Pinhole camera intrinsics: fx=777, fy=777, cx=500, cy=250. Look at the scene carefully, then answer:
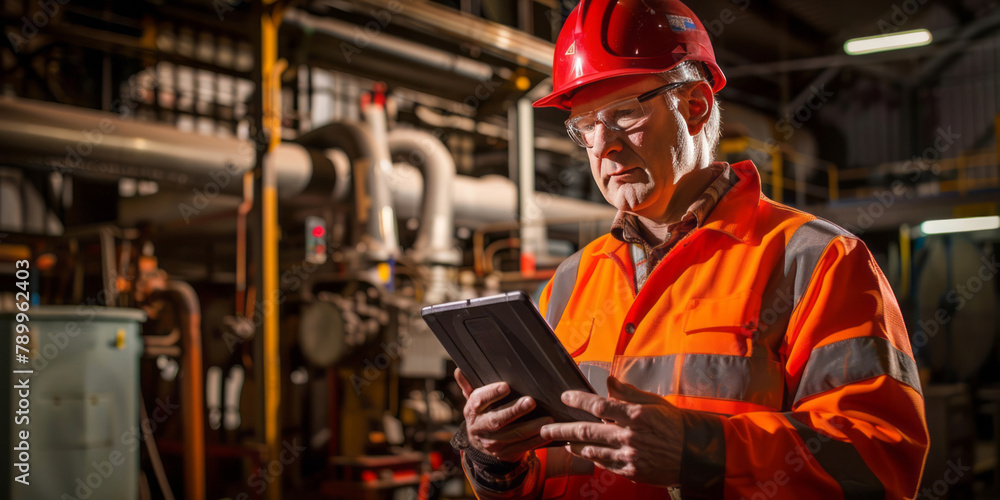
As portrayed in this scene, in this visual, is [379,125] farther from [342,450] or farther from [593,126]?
[593,126]

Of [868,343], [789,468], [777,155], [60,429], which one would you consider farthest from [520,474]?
[777,155]

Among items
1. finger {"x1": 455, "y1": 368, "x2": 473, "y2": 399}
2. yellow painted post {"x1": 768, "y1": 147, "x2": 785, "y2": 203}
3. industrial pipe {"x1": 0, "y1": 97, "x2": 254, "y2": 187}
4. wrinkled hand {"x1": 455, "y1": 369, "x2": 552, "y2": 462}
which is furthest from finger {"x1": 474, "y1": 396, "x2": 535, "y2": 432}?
yellow painted post {"x1": 768, "y1": 147, "x2": 785, "y2": 203}

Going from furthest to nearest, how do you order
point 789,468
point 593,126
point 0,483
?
point 0,483
point 593,126
point 789,468

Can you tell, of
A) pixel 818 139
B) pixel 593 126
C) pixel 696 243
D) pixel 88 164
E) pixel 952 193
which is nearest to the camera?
pixel 696 243

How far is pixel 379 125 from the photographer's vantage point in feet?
24.2

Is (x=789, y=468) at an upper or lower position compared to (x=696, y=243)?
lower

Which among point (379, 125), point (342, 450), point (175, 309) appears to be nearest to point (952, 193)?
point (379, 125)

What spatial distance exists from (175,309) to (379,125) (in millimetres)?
2505

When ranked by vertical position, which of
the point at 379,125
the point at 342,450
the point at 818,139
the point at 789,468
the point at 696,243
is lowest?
the point at 342,450

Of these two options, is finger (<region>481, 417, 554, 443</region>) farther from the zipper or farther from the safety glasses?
the safety glasses

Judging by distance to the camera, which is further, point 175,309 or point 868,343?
point 175,309

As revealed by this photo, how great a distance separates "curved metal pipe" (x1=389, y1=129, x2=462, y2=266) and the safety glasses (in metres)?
5.49

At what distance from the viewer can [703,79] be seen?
159cm

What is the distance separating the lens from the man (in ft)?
4.12
